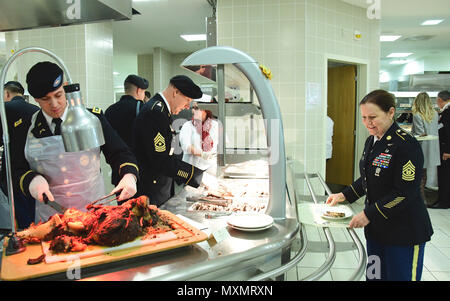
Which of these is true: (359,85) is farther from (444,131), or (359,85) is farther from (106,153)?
(106,153)

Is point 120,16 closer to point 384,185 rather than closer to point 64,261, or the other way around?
point 64,261

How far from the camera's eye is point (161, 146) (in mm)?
2168

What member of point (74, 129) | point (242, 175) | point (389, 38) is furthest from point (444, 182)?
point (74, 129)

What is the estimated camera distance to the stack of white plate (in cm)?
146

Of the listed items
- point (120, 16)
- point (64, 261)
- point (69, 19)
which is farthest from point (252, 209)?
point (69, 19)

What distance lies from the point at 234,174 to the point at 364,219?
1.35 m

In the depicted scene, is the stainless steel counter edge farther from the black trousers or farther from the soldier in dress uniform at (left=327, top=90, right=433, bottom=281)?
the black trousers

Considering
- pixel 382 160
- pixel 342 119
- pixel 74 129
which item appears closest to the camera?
pixel 74 129

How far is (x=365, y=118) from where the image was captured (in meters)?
2.00

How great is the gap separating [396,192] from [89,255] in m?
1.58

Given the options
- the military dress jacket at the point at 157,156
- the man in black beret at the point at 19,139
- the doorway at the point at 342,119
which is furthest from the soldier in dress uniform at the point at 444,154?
the man in black beret at the point at 19,139

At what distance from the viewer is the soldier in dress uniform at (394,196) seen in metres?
1.84

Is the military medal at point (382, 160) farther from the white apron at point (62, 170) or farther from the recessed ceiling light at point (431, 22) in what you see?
the recessed ceiling light at point (431, 22)

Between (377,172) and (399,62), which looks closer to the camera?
(377,172)
